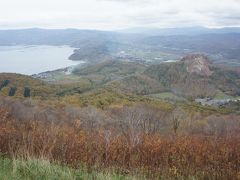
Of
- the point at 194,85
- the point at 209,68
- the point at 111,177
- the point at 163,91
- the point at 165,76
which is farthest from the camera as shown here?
the point at 209,68

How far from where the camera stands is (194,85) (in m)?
156

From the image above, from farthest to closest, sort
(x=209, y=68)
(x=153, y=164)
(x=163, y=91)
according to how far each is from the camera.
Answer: (x=209, y=68)
(x=163, y=91)
(x=153, y=164)

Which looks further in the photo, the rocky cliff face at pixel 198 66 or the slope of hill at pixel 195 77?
the rocky cliff face at pixel 198 66

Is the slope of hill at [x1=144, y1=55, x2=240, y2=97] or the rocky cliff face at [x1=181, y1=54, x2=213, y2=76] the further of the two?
the rocky cliff face at [x1=181, y1=54, x2=213, y2=76]

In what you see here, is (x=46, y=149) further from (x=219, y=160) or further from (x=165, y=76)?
(x=165, y=76)

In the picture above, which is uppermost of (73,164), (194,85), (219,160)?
(73,164)

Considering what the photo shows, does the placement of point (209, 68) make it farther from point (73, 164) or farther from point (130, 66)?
point (73, 164)

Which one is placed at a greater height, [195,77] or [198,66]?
[198,66]

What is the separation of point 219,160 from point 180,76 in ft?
535

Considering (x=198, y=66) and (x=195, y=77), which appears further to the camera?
(x=198, y=66)

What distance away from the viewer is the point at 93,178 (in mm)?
5105

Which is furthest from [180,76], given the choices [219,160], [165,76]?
[219,160]

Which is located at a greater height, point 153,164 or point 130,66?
point 153,164

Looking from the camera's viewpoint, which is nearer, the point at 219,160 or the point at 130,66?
the point at 219,160
